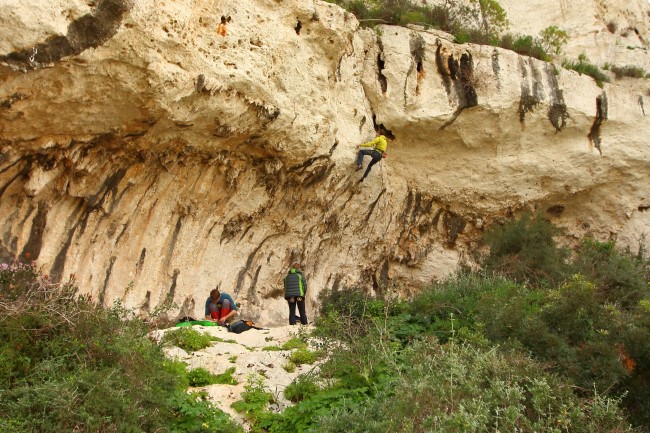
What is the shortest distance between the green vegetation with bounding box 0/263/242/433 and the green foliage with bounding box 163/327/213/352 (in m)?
0.85

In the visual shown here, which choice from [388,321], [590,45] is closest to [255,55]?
[388,321]

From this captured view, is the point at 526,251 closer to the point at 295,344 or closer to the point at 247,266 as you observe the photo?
the point at 247,266

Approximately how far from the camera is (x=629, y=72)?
15867 mm

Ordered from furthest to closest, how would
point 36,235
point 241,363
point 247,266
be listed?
point 247,266
point 36,235
point 241,363

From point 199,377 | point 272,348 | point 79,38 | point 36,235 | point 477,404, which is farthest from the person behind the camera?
point 36,235

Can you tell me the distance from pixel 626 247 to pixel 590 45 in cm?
562

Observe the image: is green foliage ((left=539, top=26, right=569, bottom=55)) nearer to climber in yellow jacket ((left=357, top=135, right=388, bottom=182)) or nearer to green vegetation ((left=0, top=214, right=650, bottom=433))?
climber in yellow jacket ((left=357, top=135, right=388, bottom=182))

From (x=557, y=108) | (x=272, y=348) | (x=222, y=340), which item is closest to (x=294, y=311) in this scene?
(x=222, y=340)

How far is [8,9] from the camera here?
7375 mm

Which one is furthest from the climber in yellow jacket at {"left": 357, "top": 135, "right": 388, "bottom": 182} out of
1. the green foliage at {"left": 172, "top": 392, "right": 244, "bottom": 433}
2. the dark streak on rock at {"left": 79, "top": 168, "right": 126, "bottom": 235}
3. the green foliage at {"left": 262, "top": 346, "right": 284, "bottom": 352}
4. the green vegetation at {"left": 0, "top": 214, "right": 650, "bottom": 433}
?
the green foliage at {"left": 172, "top": 392, "right": 244, "bottom": 433}

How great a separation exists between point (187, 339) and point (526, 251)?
7.39 metres

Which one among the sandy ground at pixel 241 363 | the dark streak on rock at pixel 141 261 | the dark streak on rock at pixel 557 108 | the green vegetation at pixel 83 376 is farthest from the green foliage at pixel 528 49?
the green vegetation at pixel 83 376

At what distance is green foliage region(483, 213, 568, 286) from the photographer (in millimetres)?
11891

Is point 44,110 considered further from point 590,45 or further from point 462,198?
point 590,45
